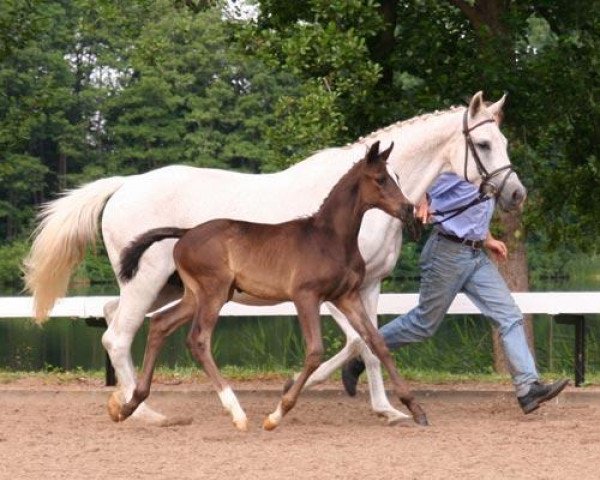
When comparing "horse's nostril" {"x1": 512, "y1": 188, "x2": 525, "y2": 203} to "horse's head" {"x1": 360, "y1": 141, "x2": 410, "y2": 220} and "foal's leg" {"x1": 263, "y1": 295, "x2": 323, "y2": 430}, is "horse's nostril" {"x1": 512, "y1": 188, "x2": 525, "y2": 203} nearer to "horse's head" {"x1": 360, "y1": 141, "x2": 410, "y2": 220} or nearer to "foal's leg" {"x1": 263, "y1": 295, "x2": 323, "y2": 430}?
"horse's head" {"x1": 360, "y1": 141, "x2": 410, "y2": 220}

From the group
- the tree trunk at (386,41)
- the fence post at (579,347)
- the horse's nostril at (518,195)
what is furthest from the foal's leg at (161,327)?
the tree trunk at (386,41)

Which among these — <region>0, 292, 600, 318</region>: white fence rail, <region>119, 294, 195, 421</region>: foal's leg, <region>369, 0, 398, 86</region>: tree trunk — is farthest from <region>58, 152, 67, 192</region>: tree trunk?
<region>119, 294, 195, 421</region>: foal's leg

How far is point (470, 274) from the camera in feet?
31.9

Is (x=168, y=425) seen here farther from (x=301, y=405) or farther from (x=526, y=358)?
(x=526, y=358)

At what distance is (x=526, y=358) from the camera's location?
955 cm

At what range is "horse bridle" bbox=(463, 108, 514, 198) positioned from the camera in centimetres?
939

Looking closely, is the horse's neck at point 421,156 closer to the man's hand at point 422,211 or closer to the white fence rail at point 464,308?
the man's hand at point 422,211

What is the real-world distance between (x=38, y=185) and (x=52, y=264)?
52573 mm

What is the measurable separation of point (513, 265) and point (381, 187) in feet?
16.4

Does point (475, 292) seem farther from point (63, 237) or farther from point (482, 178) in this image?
point (63, 237)

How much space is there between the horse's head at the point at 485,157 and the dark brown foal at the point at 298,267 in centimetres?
78

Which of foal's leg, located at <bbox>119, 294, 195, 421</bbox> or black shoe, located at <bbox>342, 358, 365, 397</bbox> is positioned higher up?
foal's leg, located at <bbox>119, 294, 195, 421</bbox>

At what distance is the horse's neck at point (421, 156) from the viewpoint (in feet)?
32.0

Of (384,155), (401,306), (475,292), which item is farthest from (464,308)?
(384,155)
